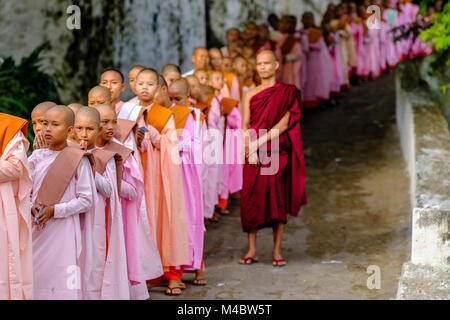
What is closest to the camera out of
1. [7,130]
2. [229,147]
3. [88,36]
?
[7,130]

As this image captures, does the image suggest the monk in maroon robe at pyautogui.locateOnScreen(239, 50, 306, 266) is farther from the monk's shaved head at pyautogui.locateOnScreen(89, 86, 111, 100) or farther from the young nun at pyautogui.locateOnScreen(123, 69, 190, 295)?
the monk's shaved head at pyautogui.locateOnScreen(89, 86, 111, 100)

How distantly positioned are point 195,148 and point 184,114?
11.6 inches

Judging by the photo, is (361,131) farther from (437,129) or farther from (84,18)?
(84,18)

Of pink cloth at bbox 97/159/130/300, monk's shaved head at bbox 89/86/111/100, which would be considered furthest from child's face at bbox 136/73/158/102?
pink cloth at bbox 97/159/130/300

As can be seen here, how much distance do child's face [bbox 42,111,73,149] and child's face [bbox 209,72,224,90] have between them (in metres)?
4.24

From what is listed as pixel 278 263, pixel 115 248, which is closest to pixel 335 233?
pixel 278 263

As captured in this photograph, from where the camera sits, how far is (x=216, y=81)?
9.32 metres

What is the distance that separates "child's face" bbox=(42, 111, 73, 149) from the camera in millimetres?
5125

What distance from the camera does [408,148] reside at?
10.1 meters

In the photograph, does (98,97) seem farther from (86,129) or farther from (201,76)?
(201,76)

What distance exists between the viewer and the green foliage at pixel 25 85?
8.70 meters

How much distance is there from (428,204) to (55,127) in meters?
3.05

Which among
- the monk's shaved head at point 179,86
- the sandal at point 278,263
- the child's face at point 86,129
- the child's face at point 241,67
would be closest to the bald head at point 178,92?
the monk's shaved head at point 179,86
